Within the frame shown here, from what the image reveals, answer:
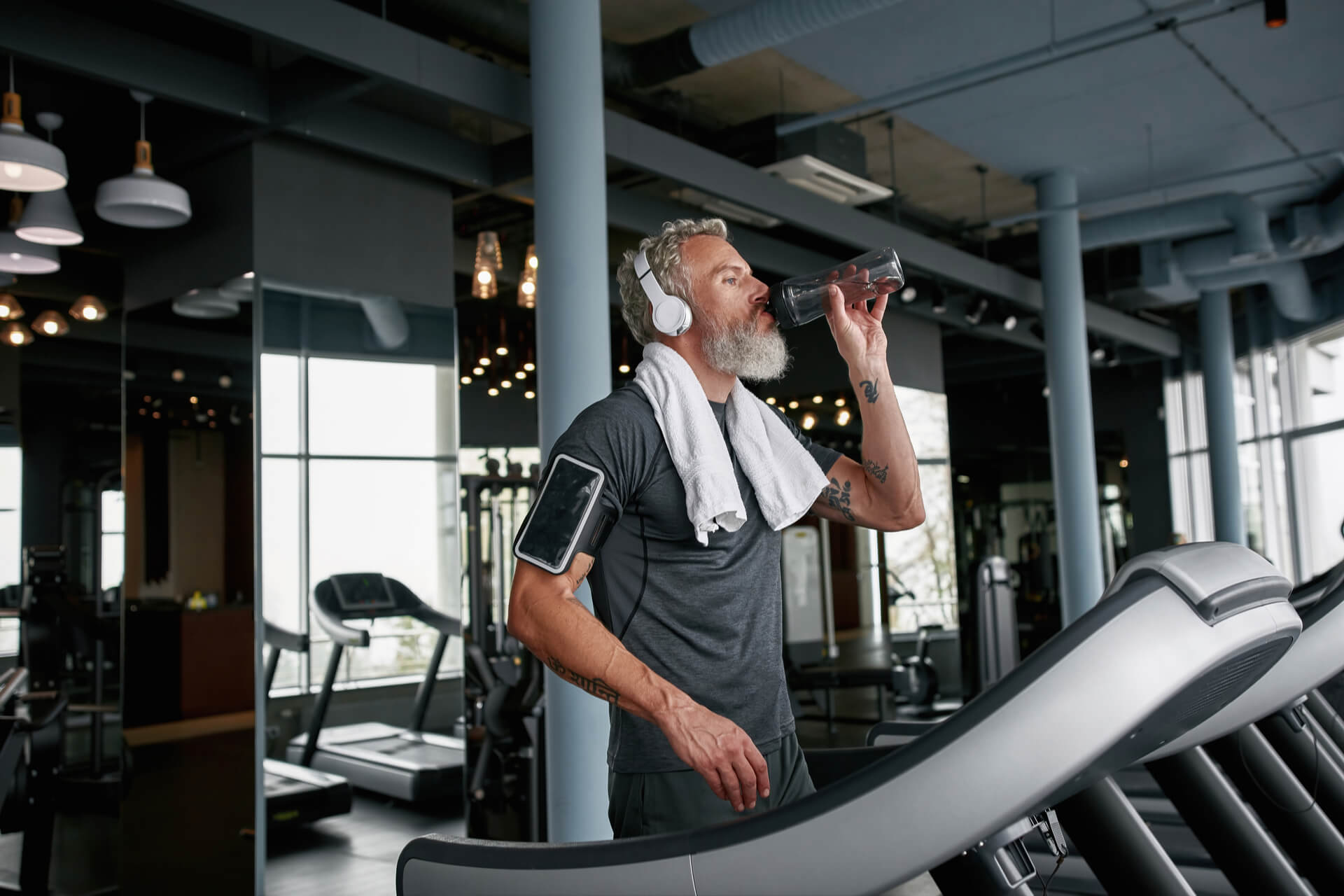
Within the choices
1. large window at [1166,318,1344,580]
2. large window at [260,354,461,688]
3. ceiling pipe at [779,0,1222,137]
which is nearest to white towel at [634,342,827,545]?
large window at [260,354,461,688]

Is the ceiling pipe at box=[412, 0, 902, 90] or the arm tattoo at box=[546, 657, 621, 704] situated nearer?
the arm tattoo at box=[546, 657, 621, 704]

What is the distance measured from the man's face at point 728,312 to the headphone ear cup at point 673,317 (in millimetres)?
23

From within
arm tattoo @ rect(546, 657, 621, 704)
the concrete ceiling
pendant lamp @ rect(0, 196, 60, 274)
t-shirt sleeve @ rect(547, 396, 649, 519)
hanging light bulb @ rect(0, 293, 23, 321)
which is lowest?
arm tattoo @ rect(546, 657, 621, 704)

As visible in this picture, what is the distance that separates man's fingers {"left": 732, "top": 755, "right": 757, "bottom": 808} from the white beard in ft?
1.98

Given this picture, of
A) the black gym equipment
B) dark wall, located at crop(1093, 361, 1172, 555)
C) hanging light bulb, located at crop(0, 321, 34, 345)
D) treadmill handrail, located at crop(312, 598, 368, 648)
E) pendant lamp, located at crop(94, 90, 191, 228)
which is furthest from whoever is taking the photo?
dark wall, located at crop(1093, 361, 1172, 555)

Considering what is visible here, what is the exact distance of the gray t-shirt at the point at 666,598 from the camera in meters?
1.35

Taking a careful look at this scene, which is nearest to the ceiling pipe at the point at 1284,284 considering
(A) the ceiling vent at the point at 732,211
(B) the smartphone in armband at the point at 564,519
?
(A) the ceiling vent at the point at 732,211

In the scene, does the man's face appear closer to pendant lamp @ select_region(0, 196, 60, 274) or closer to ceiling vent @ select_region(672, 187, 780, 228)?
ceiling vent @ select_region(672, 187, 780, 228)

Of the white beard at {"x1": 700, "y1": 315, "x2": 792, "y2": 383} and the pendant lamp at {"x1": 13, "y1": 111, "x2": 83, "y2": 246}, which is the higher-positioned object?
the pendant lamp at {"x1": 13, "y1": 111, "x2": 83, "y2": 246}

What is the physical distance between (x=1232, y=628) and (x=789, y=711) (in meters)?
0.72

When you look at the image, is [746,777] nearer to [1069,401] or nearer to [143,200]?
[143,200]

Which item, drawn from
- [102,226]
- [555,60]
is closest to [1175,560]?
[555,60]

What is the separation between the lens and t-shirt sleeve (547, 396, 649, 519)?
131cm

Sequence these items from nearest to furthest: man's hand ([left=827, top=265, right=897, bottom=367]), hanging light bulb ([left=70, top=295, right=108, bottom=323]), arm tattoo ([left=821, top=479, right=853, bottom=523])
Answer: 1. man's hand ([left=827, top=265, right=897, bottom=367])
2. arm tattoo ([left=821, top=479, right=853, bottom=523])
3. hanging light bulb ([left=70, top=295, right=108, bottom=323])
